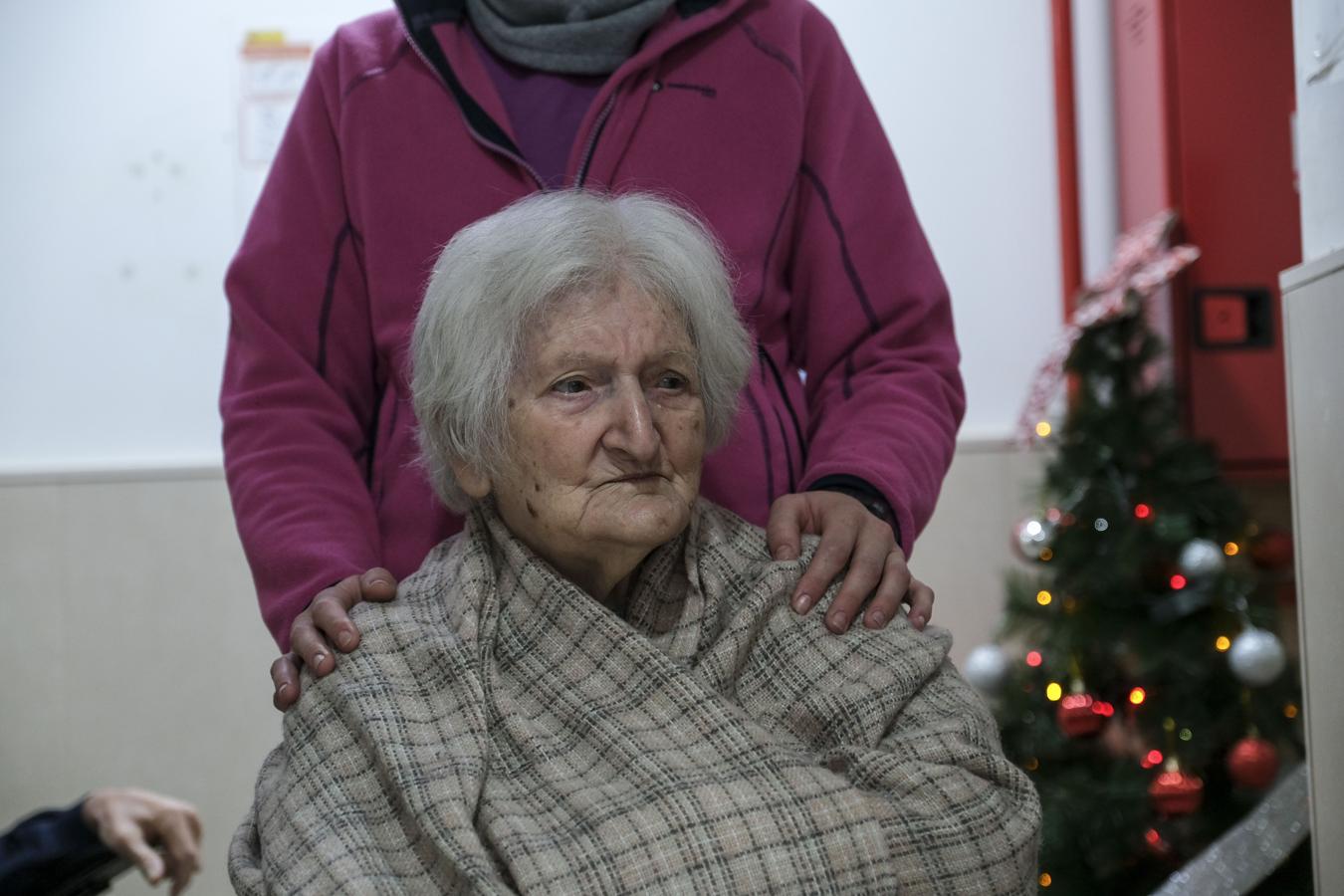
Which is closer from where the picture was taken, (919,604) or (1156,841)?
(919,604)

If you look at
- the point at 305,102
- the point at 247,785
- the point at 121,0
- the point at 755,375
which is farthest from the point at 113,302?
the point at 755,375

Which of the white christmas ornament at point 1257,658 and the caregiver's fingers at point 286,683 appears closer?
the caregiver's fingers at point 286,683

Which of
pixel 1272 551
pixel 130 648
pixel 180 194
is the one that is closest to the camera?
pixel 1272 551

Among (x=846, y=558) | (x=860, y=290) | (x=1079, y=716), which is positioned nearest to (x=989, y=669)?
(x=1079, y=716)

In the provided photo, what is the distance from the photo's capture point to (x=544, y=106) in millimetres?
1717

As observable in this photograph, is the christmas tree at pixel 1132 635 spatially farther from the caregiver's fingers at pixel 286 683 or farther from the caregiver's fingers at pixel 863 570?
the caregiver's fingers at pixel 286 683

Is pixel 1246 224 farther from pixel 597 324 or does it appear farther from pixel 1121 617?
pixel 597 324

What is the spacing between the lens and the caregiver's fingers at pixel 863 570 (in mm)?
1446

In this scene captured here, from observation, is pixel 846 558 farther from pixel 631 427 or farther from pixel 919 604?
pixel 631 427

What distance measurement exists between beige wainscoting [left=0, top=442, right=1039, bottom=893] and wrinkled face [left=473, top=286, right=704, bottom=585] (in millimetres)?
1968

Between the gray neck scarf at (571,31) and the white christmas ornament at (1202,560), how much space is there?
1698mm

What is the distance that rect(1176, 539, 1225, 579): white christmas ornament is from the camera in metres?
2.86

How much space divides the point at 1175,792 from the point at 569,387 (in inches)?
76.1

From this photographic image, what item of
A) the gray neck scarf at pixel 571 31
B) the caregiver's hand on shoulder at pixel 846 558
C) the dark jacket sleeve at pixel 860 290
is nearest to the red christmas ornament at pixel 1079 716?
the dark jacket sleeve at pixel 860 290
